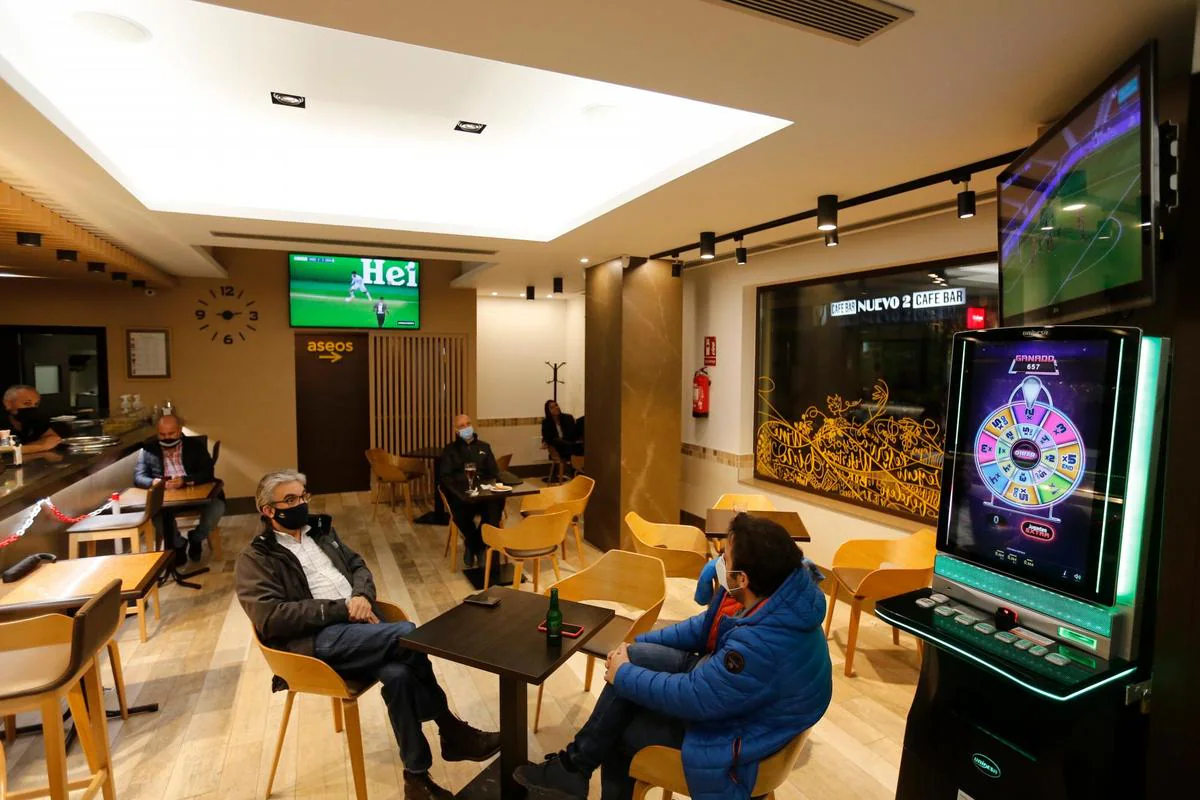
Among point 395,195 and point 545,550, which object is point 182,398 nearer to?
point 395,195

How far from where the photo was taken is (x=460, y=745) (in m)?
2.86

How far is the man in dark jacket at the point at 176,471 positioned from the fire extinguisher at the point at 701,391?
460 cm

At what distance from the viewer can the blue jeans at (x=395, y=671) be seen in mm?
2682

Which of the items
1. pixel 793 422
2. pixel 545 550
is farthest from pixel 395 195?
pixel 793 422

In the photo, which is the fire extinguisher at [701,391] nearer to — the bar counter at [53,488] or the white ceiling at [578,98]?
the white ceiling at [578,98]

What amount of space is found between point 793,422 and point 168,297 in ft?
23.1

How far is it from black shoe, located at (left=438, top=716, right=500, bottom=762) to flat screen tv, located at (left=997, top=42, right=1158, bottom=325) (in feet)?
9.12

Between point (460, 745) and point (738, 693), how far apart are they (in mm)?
1459

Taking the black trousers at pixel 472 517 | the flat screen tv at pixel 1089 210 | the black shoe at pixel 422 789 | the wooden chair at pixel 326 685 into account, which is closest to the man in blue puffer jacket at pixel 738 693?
the black shoe at pixel 422 789

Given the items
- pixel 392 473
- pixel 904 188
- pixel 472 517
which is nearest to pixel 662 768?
pixel 904 188

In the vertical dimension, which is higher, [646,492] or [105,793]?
[646,492]

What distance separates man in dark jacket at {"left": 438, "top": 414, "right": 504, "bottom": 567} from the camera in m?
5.65

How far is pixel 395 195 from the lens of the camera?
518cm

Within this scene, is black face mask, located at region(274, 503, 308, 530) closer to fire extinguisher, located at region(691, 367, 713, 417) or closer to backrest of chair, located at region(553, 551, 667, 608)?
backrest of chair, located at region(553, 551, 667, 608)
